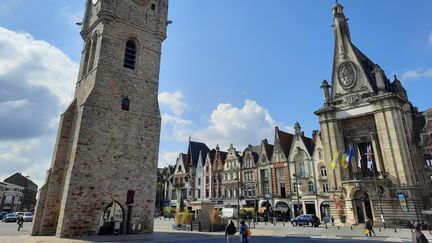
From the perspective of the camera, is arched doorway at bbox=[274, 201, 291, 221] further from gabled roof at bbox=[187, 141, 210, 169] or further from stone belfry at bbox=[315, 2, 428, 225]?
gabled roof at bbox=[187, 141, 210, 169]

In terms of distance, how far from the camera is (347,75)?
35.7 meters

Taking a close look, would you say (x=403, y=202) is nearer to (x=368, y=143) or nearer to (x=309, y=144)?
(x=368, y=143)

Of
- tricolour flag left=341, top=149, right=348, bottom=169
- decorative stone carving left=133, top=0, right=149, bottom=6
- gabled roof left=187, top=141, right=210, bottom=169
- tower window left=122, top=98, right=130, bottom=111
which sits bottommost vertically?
tricolour flag left=341, top=149, right=348, bottom=169

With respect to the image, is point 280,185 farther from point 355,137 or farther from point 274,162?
point 355,137

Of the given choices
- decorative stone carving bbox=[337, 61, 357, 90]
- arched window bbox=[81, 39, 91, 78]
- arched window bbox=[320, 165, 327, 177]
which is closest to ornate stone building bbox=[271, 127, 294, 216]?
arched window bbox=[320, 165, 327, 177]

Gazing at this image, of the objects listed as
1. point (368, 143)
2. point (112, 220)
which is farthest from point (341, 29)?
point (112, 220)

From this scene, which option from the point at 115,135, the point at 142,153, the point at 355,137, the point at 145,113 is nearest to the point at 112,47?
the point at 145,113

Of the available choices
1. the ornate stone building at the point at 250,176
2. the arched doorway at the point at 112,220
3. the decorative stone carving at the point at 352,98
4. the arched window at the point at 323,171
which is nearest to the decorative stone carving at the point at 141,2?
the arched doorway at the point at 112,220

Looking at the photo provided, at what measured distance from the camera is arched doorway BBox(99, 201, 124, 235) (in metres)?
19.5

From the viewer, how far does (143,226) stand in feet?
68.8

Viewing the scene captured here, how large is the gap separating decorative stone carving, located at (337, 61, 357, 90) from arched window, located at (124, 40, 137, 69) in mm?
25547

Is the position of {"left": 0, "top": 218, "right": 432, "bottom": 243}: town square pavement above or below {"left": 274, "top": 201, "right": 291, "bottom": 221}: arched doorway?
below

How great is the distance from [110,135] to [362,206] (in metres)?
26.8

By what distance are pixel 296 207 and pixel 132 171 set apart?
1133 inches
